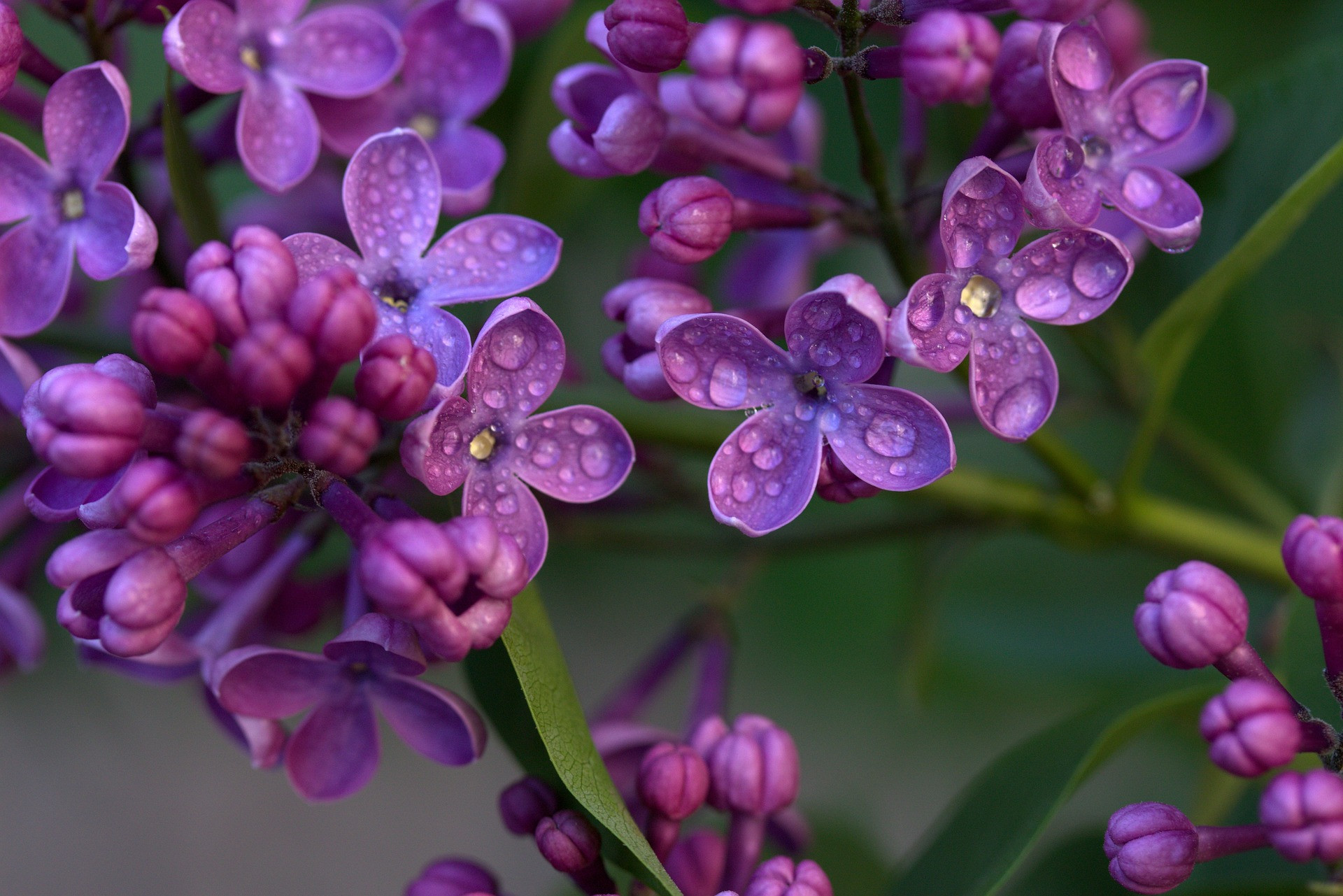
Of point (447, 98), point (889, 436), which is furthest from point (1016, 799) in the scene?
point (447, 98)

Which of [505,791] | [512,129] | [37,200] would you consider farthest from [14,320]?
[512,129]

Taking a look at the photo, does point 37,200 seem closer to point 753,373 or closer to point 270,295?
point 270,295

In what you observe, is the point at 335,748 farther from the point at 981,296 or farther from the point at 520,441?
the point at 981,296

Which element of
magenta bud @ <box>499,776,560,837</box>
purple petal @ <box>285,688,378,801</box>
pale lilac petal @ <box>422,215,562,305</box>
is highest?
pale lilac petal @ <box>422,215,562,305</box>

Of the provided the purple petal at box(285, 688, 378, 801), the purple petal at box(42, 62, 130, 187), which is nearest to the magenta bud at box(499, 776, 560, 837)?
the purple petal at box(285, 688, 378, 801)

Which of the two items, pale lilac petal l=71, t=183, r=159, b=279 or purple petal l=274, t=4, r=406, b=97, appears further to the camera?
purple petal l=274, t=4, r=406, b=97

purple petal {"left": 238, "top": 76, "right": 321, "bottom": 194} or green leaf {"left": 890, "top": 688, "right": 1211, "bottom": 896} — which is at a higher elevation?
purple petal {"left": 238, "top": 76, "right": 321, "bottom": 194}

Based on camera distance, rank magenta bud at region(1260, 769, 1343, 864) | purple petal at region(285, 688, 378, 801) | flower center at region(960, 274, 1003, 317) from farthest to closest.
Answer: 1. purple petal at region(285, 688, 378, 801)
2. flower center at region(960, 274, 1003, 317)
3. magenta bud at region(1260, 769, 1343, 864)

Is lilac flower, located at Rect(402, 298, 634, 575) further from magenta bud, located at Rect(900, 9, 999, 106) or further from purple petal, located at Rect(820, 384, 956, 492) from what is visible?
magenta bud, located at Rect(900, 9, 999, 106)
